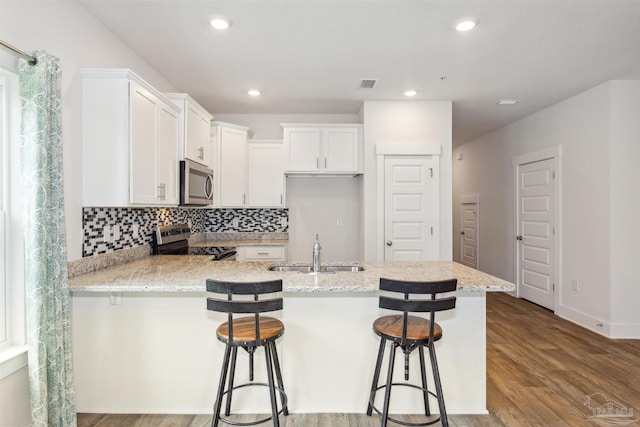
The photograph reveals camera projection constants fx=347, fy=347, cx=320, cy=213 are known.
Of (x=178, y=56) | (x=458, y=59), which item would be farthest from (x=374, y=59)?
(x=178, y=56)

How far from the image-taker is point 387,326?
193 centimetres

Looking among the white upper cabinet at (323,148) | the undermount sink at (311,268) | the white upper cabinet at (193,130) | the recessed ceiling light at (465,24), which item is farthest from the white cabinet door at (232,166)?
the recessed ceiling light at (465,24)

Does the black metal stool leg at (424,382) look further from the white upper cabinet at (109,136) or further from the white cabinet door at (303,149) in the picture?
the white cabinet door at (303,149)

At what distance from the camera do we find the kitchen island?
86.5 inches

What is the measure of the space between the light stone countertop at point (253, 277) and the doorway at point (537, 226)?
2783 mm

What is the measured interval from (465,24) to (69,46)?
269 centimetres

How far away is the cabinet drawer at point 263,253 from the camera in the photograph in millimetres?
4309

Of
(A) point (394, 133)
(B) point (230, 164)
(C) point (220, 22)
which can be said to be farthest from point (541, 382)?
(B) point (230, 164)

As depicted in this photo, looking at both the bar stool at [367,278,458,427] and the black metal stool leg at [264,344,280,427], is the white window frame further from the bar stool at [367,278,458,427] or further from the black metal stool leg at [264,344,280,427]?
the bar stool at [367,278,458,427]

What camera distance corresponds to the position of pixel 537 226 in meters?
4.76

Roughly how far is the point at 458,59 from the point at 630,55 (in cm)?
148

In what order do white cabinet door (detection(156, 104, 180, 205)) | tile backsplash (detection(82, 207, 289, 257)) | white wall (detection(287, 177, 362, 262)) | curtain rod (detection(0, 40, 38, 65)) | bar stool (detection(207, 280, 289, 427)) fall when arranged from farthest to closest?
white wall (detection(287, 177, 362, 262)), white cabinet door (detection(156, 104, 180, 205)), tile backsplash (detection(82, 207, 289, 257)), bar stool (detection(207, 280, 289, 427)), curtain rod (detection(0, 40, 38, 65))

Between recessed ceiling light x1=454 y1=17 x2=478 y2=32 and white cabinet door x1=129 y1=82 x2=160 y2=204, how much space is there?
231 cm

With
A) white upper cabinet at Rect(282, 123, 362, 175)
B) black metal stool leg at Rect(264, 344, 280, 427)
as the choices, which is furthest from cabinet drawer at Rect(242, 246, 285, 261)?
black metal stool leg at Rect(264, 344, 280, 427)
